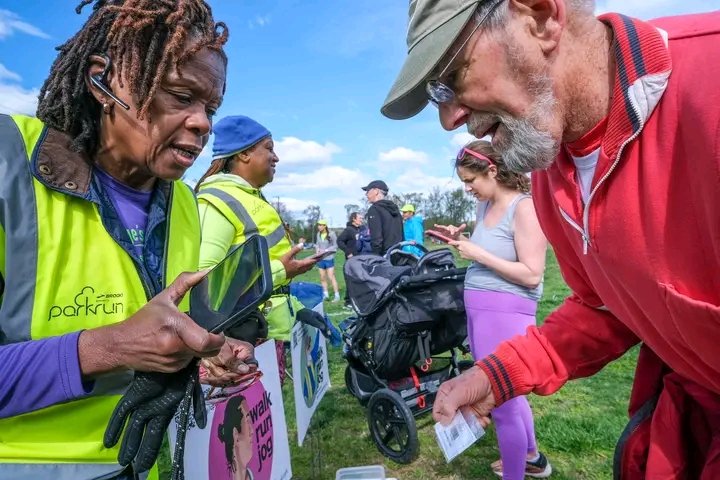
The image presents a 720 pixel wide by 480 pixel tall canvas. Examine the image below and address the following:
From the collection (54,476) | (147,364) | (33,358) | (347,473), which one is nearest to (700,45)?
(147,364)

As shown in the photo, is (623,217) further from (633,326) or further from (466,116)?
(466,116)

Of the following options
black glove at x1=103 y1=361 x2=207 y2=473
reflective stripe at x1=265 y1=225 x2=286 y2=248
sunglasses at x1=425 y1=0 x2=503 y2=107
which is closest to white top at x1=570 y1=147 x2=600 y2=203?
sunglasses at x1=425 y1=0 x2=503 y2=107

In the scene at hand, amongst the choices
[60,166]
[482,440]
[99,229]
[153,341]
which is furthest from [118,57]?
[482,440]

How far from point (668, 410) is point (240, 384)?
1.73 m

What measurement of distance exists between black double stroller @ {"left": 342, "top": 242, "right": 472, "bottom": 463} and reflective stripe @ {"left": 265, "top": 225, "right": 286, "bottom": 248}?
1241 mm

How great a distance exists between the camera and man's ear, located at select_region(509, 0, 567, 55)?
132 cm

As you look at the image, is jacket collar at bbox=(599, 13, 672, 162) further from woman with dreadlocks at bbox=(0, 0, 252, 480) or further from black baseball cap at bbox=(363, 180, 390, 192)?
black baseball cap at bbox=(363, 180, 390, 192)

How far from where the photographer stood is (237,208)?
2.84 metres

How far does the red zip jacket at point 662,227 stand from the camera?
Result: 1.08 m

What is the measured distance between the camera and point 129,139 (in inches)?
55.5

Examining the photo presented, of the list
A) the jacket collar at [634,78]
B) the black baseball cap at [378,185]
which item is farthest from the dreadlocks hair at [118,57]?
the black baseball cap at [378,185]

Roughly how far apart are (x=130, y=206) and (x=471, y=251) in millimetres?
2246

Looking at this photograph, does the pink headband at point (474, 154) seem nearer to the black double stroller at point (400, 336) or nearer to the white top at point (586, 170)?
the black double stroller at point (400, 336)

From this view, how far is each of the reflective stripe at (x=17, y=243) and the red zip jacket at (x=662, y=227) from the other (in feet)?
4.91
